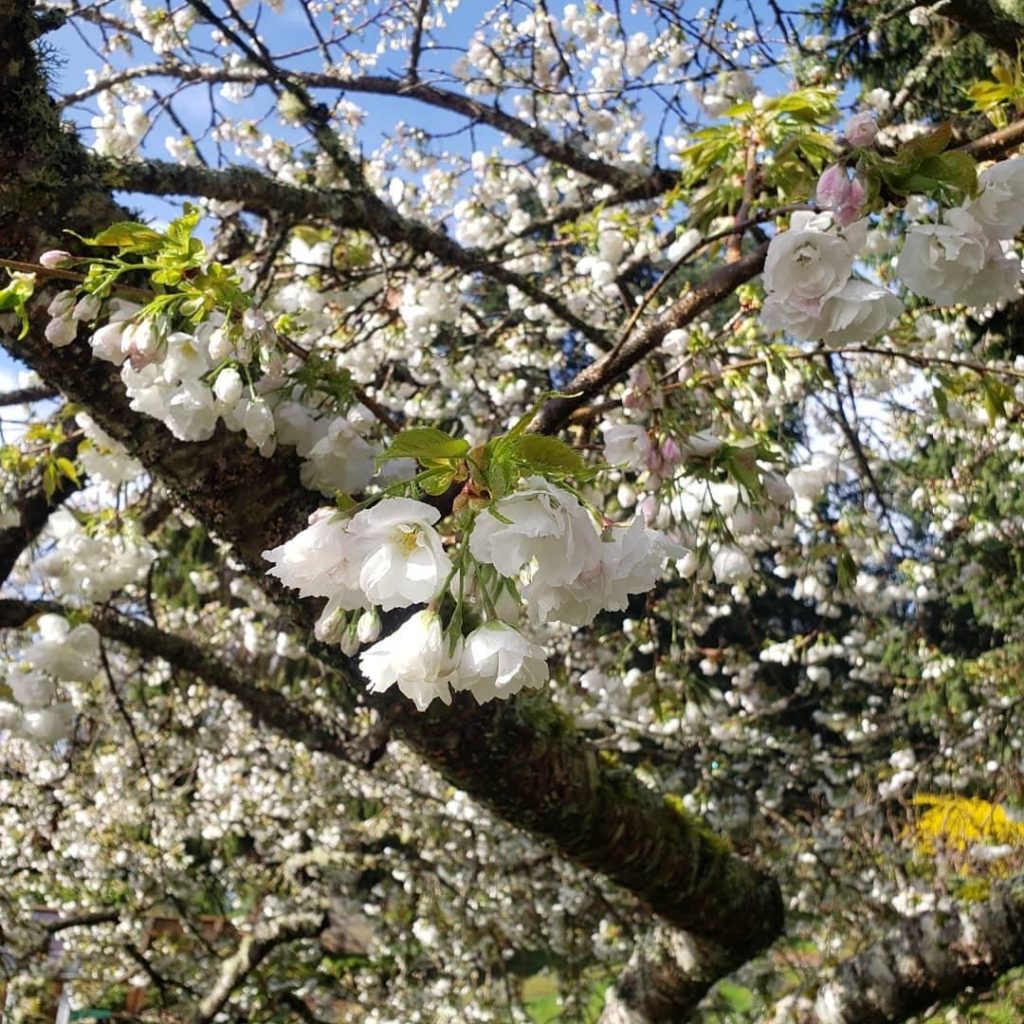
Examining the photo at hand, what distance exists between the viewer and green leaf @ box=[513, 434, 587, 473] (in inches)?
29.1

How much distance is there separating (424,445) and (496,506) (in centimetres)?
9

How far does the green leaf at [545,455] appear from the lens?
74cm

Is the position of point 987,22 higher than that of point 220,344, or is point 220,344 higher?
point 987,22

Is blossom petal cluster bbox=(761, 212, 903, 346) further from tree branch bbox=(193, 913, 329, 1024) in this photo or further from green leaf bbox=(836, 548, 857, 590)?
tree branch bbox=(193, 913, 329, 1024)

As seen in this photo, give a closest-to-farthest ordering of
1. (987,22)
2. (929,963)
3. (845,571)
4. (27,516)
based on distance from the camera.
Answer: (845,571) → (987,22) → (929,963) → (27,516)

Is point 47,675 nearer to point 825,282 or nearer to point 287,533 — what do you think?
point 287,533

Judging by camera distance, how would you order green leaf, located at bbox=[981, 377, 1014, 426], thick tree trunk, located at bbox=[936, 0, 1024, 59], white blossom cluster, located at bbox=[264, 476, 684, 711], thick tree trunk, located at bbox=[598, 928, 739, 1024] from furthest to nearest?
thick tree trunk, located at bbox=[598, 928, 739, 1024]
thick tree trunk, located at bbox=[936, 0, 1024, 59]
green leaf, located at bbox=[981, 377, 1014, 426]
white blossom cluster, located at bbox=[264, 476, 684, 711]

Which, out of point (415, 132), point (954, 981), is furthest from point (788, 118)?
point (415, 132)

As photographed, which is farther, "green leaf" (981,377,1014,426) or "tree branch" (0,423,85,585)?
"tree branch" (0,423,85,585)

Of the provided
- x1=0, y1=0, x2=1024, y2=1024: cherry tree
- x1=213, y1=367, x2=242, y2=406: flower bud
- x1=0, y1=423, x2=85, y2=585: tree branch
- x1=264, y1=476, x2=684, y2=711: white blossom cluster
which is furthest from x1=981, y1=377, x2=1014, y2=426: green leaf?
x1=0, y1=423, x2=85, y2=585: tree branch

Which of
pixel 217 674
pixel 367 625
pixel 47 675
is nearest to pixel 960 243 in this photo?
pixel 367 625

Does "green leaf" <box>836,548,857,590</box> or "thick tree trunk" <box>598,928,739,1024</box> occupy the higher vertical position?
"green leaf" <box>836,548,857,590</box>

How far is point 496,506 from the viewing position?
2.26 feet

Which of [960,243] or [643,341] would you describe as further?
[643,341]
